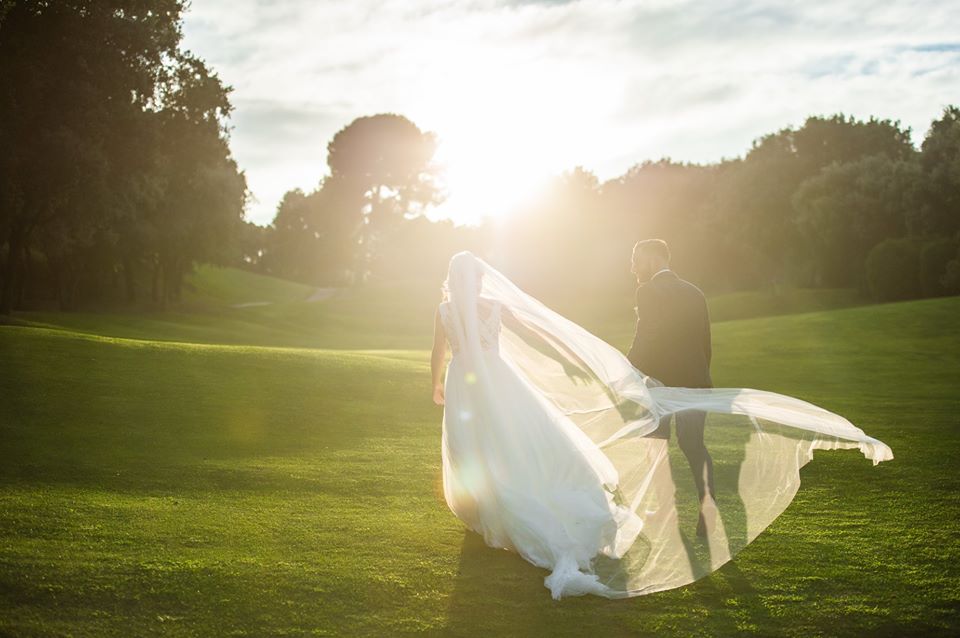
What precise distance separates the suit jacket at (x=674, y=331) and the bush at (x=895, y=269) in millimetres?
45353

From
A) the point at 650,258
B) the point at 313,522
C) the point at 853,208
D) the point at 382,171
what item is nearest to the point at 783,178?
the point at 853,208

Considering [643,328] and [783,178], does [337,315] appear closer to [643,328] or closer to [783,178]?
[783,178]

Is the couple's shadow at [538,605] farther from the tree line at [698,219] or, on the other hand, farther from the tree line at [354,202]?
the tree line at [698,219]

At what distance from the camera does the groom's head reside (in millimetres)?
8484

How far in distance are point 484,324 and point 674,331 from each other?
2043 mm

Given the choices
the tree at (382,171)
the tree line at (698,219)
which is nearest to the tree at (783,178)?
the tree line at (698,219)

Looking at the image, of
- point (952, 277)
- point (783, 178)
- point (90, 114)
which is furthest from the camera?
point (783, 178)

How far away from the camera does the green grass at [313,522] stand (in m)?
5.89

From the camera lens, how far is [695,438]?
790 centimetres

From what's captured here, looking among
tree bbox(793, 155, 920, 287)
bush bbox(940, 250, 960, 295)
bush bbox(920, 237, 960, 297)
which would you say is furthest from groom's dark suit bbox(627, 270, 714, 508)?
tree bbox(793, 155, 920, 287)

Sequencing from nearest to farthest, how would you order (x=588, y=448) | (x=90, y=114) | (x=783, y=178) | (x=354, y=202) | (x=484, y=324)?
(x=588, y=448), (x=484, y=324), (x=90, y=114), (x=783, y=178), (x=354, y=202)

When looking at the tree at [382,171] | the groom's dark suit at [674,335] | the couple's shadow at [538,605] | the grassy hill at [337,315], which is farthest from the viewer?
the tree at [382,171]

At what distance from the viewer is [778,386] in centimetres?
2283

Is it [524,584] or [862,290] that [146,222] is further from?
[862,290]
